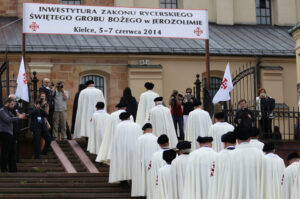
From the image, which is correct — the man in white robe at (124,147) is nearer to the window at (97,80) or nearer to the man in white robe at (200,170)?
the man in white robe at (200,170)

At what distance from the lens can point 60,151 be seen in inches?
883

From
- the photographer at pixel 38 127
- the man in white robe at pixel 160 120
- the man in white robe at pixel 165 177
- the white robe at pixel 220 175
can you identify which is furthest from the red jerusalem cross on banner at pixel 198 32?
the white robe at pixel 220 175

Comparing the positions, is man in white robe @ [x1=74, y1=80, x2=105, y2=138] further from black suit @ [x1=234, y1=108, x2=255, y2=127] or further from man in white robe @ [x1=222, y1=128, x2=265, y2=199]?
man in white robe @ [x1=222, y1=128, x2=265, y2=199]

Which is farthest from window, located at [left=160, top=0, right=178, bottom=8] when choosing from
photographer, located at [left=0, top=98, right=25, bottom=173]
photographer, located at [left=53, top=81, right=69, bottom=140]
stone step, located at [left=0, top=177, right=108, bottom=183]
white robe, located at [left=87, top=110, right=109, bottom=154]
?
stone step, located at [left=0, top=177, right=108, bottom=183]

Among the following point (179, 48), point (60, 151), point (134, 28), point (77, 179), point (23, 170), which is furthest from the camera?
point (179, 48)

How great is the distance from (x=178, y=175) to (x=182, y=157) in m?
0.50

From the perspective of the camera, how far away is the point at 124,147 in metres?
19.3

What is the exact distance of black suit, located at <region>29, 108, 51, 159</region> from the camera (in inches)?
849

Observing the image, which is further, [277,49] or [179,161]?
[277,49]

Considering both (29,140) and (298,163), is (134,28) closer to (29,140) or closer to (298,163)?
(29,140)

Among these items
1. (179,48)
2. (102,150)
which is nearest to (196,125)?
(102,150)

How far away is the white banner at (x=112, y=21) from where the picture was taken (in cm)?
2456

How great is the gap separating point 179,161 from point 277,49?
71.2 feet

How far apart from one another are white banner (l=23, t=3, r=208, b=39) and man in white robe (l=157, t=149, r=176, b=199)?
32.0 ft
